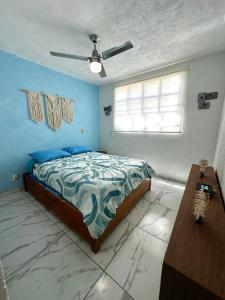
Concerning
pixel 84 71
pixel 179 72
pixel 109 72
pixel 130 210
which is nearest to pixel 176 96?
pixel 179 72

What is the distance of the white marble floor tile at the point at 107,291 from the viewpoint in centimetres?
101

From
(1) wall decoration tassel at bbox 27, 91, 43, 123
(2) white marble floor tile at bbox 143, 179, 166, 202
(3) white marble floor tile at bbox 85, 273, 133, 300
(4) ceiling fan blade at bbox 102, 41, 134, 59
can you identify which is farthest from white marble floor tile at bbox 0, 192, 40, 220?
(4) ceiling fan blade at bbox 102, 41, 134, 59

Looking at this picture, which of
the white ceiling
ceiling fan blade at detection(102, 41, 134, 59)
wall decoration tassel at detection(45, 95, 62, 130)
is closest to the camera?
the white ceiling

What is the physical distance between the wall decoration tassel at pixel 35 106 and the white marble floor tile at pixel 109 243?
2.26 meters

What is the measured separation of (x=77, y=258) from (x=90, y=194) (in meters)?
0.62

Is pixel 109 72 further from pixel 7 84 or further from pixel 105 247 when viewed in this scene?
pixel 105 247

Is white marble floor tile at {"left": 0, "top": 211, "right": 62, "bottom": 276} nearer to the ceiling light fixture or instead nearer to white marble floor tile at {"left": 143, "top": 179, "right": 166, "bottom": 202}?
white marble floor tile at {"left": 143, "top": 179, "right": 166, "bottom": 202}

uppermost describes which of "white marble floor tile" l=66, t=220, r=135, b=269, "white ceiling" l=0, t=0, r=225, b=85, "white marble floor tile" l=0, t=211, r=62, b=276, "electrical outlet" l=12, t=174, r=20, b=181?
"white ceiling" l=0, t=0, r=225, b=85

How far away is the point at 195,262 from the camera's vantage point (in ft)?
2.24

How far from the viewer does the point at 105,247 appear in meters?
1.43

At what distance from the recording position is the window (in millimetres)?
2764

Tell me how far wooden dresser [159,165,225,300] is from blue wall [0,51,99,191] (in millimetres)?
2836

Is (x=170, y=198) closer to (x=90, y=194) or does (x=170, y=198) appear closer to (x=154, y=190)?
(x=154, y=190)

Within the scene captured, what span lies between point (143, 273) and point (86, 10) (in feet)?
9.03
